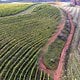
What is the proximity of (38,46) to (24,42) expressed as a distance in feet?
7.63

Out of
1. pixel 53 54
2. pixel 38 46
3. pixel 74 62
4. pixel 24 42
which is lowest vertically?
pixel 74 62

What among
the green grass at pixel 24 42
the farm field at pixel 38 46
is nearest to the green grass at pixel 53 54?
the farm field at pixel 38 46

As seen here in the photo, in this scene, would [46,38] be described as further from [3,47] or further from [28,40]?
[3,47]

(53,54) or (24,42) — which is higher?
(24,42)

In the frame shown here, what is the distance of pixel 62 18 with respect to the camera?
6266cm

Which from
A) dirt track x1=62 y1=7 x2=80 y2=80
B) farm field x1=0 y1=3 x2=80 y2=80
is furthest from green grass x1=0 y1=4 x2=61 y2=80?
dirt track x1=62 y1=7 x2=80 y2=80

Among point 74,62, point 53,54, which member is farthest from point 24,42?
point 74,62

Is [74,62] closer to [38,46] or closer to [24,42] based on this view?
[38,46]

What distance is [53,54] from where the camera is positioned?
132 ft

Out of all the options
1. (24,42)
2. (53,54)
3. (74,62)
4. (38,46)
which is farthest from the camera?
(24,42)

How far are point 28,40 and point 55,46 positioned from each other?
4365 millimetres

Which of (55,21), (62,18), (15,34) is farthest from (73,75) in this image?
(62,18)

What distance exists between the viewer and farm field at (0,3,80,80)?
112ft

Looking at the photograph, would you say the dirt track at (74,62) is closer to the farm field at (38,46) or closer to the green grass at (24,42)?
the farm field at (38,46)
